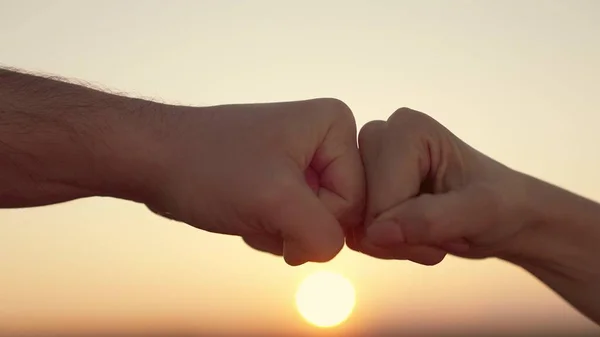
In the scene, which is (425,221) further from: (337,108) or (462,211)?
(337,108)

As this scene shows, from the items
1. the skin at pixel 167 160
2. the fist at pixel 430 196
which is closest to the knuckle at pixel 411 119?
the fist at pixel 430 196

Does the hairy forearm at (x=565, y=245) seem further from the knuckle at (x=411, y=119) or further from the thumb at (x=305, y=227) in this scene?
the thumb at (x=305, y=227)

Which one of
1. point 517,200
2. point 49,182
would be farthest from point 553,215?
point 49,182

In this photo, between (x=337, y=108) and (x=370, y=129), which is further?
(x=370, y=129)

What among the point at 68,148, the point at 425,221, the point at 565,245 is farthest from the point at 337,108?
the point at 565,245

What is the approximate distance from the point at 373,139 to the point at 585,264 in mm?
848

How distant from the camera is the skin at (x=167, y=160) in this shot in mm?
1976

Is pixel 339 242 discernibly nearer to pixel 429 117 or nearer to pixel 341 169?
pixel 341 169

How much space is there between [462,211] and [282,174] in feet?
1.90

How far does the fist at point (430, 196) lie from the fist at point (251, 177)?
0.24 metres

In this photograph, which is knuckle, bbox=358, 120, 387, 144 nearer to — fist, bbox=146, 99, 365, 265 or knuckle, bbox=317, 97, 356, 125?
knuckle, bbox=317, 97, 356, 125

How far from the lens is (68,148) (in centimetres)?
198

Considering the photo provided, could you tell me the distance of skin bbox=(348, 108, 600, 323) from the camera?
225cm

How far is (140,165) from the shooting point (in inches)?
78.0
